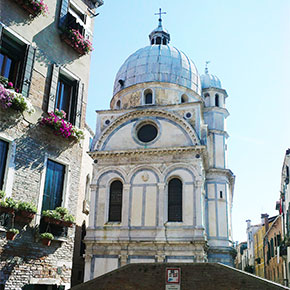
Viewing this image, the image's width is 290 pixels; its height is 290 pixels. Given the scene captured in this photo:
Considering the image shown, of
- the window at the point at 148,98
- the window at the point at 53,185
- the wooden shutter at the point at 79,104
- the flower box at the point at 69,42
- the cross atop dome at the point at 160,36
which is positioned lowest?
the window at the point at 53,185

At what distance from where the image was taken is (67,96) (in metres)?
13.9

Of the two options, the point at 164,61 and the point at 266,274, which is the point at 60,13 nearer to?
the point at 164,61

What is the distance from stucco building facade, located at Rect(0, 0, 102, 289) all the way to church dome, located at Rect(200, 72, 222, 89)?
923 inches

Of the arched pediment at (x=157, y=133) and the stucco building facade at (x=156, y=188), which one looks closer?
the stucco building facade at (x=156, y=188)

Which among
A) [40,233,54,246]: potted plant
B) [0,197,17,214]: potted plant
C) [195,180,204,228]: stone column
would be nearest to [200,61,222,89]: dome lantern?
[195,180,204,228]: stone column

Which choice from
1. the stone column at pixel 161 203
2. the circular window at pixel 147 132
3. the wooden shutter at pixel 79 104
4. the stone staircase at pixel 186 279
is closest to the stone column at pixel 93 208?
the stone column at pixel 161 203

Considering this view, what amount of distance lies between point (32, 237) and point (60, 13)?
7.55 m

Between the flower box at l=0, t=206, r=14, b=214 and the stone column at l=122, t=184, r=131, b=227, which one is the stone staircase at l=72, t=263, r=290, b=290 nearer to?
the flower box at l=0, t=206, r=14, b=214

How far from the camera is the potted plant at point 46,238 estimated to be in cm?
1140

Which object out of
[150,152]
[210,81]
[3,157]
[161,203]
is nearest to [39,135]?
[3,157]

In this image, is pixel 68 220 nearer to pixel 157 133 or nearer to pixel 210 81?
pixel 157 133

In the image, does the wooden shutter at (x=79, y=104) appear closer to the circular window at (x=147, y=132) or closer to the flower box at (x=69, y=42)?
the flower box at (x=69, y=42)

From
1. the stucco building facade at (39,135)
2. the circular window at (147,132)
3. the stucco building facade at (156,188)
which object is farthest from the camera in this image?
the circular window at (147,132)

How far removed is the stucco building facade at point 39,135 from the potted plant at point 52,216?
0.17m
